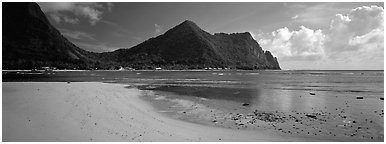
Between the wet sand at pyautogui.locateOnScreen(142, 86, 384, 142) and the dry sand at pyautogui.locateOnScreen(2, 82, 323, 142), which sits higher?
the dry sand at pyautogui.locateOnScreen(2, 82, 323, 142)

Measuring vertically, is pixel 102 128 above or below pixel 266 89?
above

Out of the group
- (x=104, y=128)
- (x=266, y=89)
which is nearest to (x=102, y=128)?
(x=104, y=128)

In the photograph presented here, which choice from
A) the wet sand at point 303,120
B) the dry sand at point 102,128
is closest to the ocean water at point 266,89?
the wet sand at point 303,120

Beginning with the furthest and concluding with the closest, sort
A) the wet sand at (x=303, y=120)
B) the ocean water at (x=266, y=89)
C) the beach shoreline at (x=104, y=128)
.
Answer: the ocean water at (x=266, y=89)
the wet sand at (x=303, y=120)
the beach shoreline at (x=104, y=128)

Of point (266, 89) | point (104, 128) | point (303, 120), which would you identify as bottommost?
→ point (266, 89)

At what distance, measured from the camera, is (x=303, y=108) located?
19906 mm

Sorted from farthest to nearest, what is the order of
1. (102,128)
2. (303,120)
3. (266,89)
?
(266,89), (303,120), (102,128)

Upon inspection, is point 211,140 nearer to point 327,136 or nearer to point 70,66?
point 327,136

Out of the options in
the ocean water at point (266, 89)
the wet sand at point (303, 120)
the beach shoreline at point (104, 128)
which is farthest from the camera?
the ocean water at point (266, 89)

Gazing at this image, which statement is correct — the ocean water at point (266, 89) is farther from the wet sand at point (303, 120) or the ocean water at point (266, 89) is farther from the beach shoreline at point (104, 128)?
the beach shoreline at point (104, 128)

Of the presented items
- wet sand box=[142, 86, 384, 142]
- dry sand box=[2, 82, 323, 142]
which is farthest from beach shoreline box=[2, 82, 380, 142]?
wet sand box=[142, 86, 384, 142]

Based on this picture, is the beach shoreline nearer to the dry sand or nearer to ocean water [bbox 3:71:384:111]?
the dry sand

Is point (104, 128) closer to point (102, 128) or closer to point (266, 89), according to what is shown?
point (102, 128)

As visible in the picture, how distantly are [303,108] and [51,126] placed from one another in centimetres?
1829
